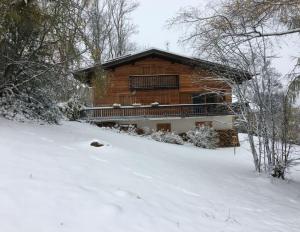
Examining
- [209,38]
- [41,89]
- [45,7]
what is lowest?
→ [41,89]

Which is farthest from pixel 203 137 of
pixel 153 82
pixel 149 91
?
pixel 153 82

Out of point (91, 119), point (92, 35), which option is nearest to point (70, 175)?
point (92, 35)

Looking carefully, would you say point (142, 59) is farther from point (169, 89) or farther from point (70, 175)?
point (70, 175)

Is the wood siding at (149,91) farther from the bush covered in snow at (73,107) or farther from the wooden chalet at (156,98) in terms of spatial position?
the bush covered in snow at (73,107)

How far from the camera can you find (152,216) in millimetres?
6215

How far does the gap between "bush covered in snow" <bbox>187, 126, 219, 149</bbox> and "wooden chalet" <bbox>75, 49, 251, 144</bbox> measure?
8.55 feet

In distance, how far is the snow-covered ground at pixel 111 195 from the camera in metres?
5.47

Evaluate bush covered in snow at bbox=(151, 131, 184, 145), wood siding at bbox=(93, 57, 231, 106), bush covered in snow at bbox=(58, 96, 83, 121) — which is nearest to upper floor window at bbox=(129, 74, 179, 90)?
wood siding at bbox=(93, 57, 231, 106)

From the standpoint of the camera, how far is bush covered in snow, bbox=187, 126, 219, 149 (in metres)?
26.1

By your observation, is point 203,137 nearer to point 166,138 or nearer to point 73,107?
point 166,138

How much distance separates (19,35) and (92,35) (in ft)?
8.26

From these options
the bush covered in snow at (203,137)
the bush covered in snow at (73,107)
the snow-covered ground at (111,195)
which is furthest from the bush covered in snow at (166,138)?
the snow-covered ground at (111,195)

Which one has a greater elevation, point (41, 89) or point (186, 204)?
point (41, 89)

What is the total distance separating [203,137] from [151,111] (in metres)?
4.69
